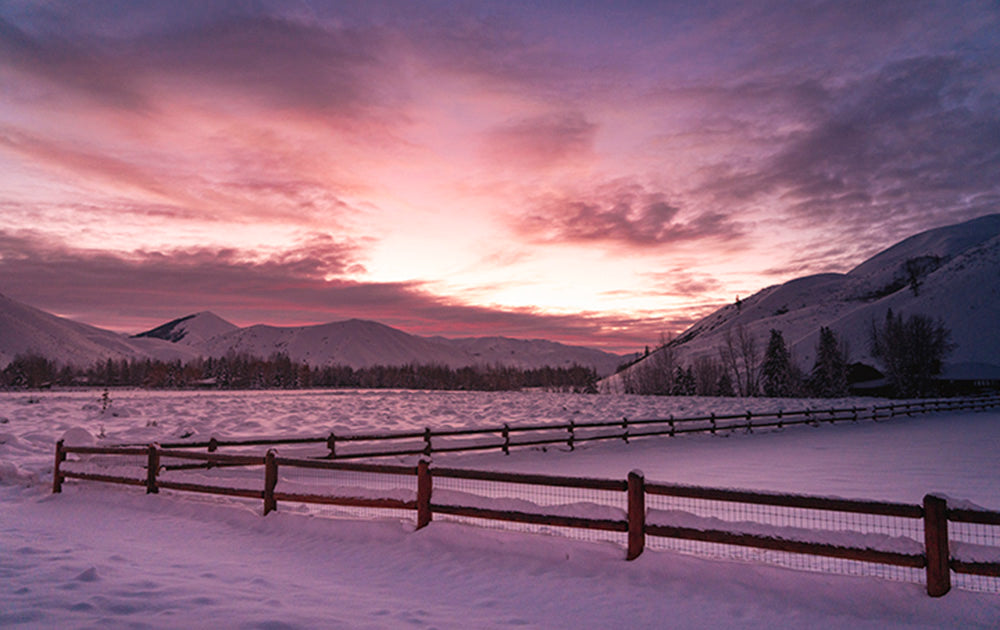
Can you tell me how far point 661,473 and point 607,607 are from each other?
39.1 feet

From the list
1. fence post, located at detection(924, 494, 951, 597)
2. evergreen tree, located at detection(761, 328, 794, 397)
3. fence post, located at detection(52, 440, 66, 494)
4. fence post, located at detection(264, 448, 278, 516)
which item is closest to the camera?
fence post, located at detection(924, 494, 951, 597)

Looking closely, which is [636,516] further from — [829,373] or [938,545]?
[829,373]

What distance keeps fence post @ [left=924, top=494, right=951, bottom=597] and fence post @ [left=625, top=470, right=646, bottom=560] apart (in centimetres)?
307

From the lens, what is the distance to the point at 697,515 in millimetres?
7805

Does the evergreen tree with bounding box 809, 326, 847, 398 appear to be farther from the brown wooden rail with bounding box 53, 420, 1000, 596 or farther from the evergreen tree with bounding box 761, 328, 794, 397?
the brown wooden rail with bounding box 53, 420, 1000, 596

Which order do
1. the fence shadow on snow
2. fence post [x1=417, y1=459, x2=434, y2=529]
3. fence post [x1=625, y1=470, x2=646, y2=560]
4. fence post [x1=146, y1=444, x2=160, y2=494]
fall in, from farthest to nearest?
1. fence post [x1=146, y1=444, x2=160, y2=494]
2. fence post [x1=417, y1=459, x2=434, y2=529]
3. fence post [x1=625, y1=470, x2=646, y2=560]
4. the fence shadow on snow

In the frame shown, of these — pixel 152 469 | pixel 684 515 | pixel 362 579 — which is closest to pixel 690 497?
pixel 684 515

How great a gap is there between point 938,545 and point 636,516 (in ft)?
10.7

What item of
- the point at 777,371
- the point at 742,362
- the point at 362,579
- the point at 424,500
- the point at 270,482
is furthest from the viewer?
the point at 742,362

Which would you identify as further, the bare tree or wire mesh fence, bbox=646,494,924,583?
the bare tree

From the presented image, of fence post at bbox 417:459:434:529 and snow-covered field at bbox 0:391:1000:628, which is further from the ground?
fence post at bbox 417:459:434:529

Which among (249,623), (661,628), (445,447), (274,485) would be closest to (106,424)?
(445,447)

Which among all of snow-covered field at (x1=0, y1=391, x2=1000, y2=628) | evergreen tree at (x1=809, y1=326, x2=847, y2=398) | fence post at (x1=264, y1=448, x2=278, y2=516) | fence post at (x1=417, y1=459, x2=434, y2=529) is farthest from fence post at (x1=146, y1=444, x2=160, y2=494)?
evergreen tree at (x1=809, y1=326, x2=847, y2=398)

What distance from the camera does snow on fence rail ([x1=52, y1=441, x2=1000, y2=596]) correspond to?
249 inches
